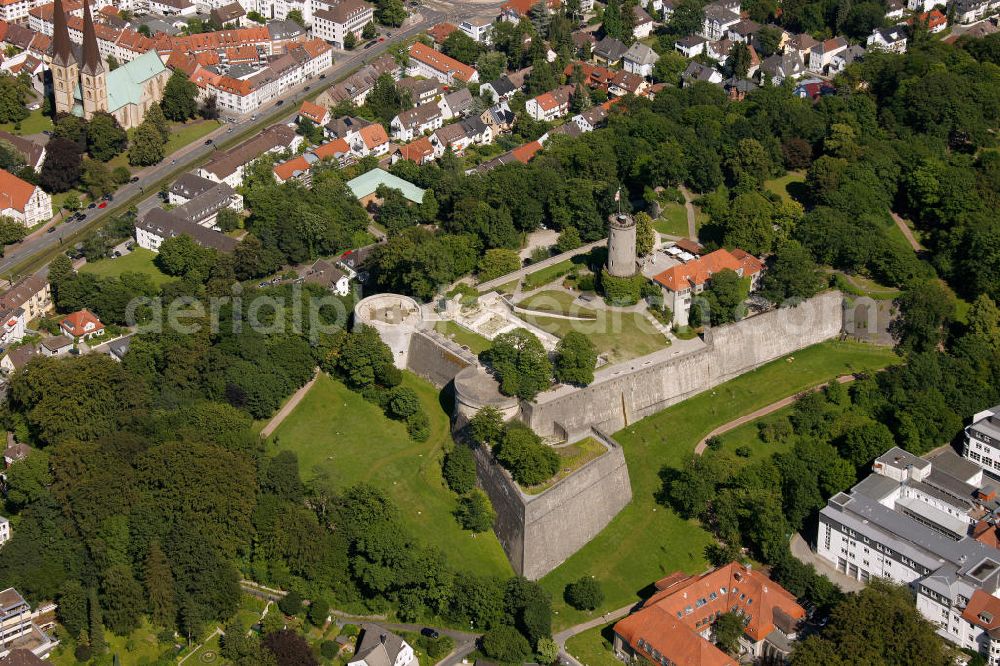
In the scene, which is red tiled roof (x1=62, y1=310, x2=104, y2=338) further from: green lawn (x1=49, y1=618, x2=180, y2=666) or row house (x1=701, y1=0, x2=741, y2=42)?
row house (x1=701, y1=0, x2=741, y2=42)

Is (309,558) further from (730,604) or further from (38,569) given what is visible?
(730,604)

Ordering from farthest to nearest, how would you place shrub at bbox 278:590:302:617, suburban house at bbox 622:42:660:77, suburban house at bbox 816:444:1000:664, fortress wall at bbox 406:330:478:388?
suburban house at bbox 622:42:660:77, fortress wall at bbox 406:330:478:388, shrub at bbox 278:590:302:617, suburban house at bbox 816:444:1000:664

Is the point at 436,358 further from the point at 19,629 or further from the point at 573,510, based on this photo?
the point at 19,629

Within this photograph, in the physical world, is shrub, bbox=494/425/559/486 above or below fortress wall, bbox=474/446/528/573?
above

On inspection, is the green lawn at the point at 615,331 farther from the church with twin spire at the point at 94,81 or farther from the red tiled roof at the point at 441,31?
the red tiled roof at the point at 441,31

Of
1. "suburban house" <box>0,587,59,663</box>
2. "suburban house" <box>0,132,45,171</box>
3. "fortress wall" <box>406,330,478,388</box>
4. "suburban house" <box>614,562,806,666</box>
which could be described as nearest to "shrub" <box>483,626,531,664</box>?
"suburban house" <box>614,562,806,666</box>

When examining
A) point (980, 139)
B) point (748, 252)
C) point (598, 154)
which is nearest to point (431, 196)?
point (598, 154)
